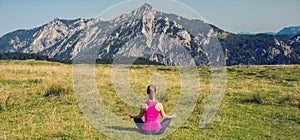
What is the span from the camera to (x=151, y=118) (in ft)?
Answer: 43.1

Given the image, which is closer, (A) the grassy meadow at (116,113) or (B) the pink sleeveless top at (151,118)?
(B) the pink sleeveless top at (151,118)

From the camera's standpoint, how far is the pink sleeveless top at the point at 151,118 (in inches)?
513

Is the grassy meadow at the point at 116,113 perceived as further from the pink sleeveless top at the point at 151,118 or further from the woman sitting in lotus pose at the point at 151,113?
the pink sleeveless top at the point at 151,118

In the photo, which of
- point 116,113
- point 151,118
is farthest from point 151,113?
point 116,113

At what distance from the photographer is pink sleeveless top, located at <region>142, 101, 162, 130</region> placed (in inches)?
513

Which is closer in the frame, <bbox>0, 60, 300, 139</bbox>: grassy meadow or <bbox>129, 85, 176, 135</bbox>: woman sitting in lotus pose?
<bbox>129, 85, 176, 135</bbox>: woman sitting in lotus pose

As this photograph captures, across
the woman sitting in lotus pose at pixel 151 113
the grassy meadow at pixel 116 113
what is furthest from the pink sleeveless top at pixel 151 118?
the grassy meadow at pixel 116 113

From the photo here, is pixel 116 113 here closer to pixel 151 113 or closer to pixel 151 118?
pixel 151 118

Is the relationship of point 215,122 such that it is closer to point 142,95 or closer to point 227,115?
point 227,115

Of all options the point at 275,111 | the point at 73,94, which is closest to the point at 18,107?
the point at 73,94

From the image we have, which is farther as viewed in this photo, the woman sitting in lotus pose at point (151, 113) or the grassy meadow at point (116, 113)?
the grassy meadow at point (116, 113)

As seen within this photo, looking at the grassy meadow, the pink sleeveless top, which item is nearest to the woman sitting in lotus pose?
the pink sleeveless top

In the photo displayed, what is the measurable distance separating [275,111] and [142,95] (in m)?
9.67

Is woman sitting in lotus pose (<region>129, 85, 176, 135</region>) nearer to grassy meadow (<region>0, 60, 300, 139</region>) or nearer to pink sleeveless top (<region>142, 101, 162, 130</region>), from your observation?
pink sleeveless top (<region>142, 101, 162, 130</region>)
